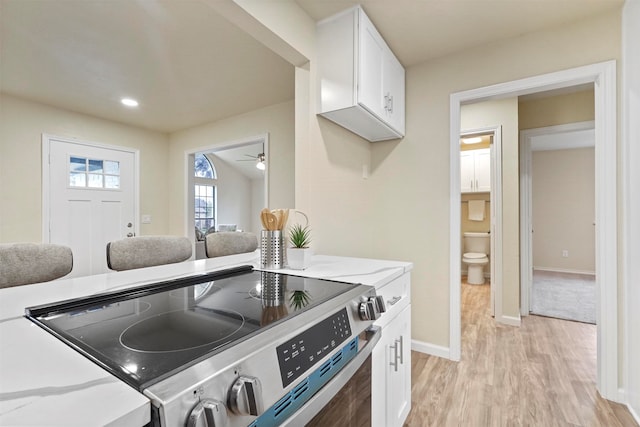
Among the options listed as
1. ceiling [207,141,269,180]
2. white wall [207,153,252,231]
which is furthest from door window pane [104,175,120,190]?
ceiling [207,141,269,180]

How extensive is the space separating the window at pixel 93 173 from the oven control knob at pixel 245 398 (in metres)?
4.04

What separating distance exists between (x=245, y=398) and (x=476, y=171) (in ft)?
15.9

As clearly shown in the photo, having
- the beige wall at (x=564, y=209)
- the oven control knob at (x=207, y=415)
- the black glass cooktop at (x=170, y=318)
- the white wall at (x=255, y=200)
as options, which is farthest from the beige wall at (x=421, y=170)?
the beige wall at (x=564, y=209)

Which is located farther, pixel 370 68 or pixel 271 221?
pixel 370 68

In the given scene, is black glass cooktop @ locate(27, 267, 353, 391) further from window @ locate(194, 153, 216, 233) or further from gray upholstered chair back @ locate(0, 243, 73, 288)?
window @ locate(194, 153, 216, 233)

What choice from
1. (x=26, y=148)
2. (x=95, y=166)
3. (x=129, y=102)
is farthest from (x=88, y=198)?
(x=129, y=102)

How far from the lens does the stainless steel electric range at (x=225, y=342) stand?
0.46 metres

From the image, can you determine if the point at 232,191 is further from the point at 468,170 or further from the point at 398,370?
the point at 398,370

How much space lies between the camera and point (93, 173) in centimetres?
362

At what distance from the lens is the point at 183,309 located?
32.2 inches

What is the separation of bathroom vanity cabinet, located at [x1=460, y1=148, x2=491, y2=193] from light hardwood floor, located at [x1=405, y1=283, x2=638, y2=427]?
2.25m

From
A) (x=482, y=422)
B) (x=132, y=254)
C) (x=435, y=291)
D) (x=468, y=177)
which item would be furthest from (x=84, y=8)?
(x=468, y=177)

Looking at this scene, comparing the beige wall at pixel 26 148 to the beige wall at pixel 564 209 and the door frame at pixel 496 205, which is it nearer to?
the door frame at pixel 496 205

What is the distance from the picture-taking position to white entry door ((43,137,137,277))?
3.31 m
